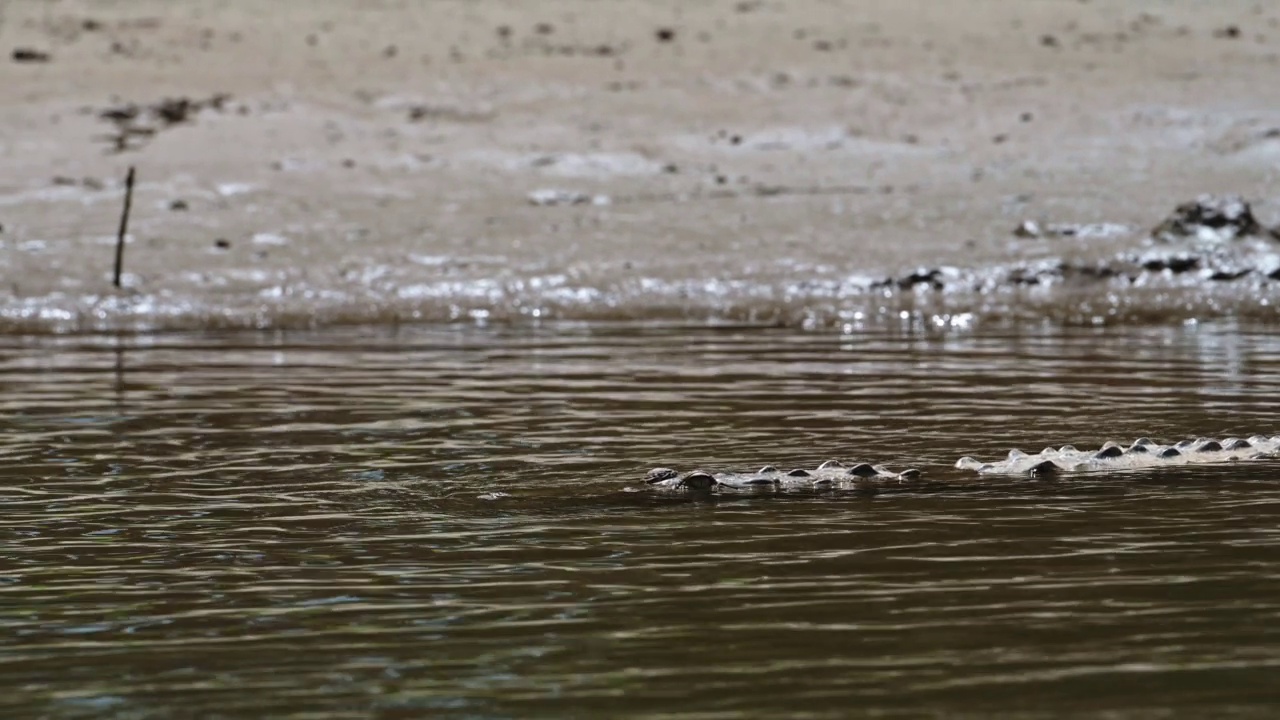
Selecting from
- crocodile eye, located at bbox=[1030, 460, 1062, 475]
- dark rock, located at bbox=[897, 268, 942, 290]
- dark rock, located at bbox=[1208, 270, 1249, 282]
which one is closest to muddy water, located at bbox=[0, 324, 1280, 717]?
crocodile eye, located at bbox=[1030, 460, 1062, 475]

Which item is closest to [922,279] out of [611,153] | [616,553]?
[611,153]

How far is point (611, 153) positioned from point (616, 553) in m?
12.0

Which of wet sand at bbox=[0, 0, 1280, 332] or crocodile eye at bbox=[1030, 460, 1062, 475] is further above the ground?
wet sand at bbox=[0, 0, 1280, 332]

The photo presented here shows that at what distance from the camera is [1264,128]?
56.0 feet

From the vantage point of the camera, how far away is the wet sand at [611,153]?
13867mm

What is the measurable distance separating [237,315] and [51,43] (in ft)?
27.6

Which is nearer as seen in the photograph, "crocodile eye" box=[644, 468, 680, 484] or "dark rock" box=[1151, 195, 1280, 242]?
"crocodile eye" box=[644, 468, 680, 484]

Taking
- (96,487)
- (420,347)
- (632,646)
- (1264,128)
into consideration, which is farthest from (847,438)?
(1264,128)

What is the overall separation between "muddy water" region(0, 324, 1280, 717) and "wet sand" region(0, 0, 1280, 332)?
4.26 metres

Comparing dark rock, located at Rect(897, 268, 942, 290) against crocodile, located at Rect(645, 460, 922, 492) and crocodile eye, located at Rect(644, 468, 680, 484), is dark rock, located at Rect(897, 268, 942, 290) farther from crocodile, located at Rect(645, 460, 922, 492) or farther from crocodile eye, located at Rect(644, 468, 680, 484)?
crocodile eye, located at Rect(644, 468, 680, 484)

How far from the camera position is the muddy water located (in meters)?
3.93

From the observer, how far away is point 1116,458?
6.56 m

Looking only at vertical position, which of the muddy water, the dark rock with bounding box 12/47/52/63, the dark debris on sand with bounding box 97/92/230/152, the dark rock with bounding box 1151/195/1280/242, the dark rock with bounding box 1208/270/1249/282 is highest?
the dark rock with bounding box 12/47/52/63

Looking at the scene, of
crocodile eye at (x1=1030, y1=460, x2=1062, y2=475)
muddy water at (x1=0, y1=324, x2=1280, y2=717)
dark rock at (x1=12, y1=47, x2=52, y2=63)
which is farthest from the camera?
dark rock at (x1=12, y1=47, x2=52, y2=63)
